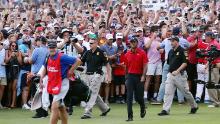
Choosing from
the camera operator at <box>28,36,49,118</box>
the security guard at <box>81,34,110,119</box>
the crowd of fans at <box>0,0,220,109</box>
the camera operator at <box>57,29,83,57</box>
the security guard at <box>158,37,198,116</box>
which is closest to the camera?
the camera operator at <box>57,29,83,57</box>

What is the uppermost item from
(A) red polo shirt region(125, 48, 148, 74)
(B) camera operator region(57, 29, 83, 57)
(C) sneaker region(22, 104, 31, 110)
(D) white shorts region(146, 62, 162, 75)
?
(B) camera operator region(57, 29, 83, 57)

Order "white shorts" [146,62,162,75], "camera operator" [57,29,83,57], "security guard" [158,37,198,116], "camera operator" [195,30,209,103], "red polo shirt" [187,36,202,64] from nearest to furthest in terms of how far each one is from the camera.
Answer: "camera operator" [57,29,83,57] → "security guard" [158,37,198,116] → "camera operator" [195,30,209,103] → "red polo shirt" [187,36,202,64] → "white shorts" [146,62,162,75]

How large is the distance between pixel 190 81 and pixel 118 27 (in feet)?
9.68

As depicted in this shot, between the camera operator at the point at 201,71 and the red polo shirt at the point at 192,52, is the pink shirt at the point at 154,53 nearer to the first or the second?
→ the red polo shirt at the point at 192,52

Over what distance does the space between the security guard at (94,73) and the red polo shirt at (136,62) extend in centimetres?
109

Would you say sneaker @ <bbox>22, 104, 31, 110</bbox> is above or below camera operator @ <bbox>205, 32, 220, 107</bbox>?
below

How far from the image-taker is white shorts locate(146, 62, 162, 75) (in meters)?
22.8

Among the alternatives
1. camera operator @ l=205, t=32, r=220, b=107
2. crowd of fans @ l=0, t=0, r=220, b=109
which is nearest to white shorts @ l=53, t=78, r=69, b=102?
crowd of fans @ l=0, t=0, r=220, b=109

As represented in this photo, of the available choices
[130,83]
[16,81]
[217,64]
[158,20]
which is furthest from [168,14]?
[130,83]

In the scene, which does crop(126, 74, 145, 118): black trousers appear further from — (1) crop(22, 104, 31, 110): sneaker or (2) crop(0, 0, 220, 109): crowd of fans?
(1) crop(22, 104, 31, 110): sneaker

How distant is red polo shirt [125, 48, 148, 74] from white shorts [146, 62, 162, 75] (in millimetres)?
4904

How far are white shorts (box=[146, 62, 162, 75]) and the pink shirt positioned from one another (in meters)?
0.10

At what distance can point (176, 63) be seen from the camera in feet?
61.3

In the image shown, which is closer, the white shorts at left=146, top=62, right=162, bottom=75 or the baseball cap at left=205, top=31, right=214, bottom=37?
the baseball cap at left=205, top=31, right=214, bottom=37
